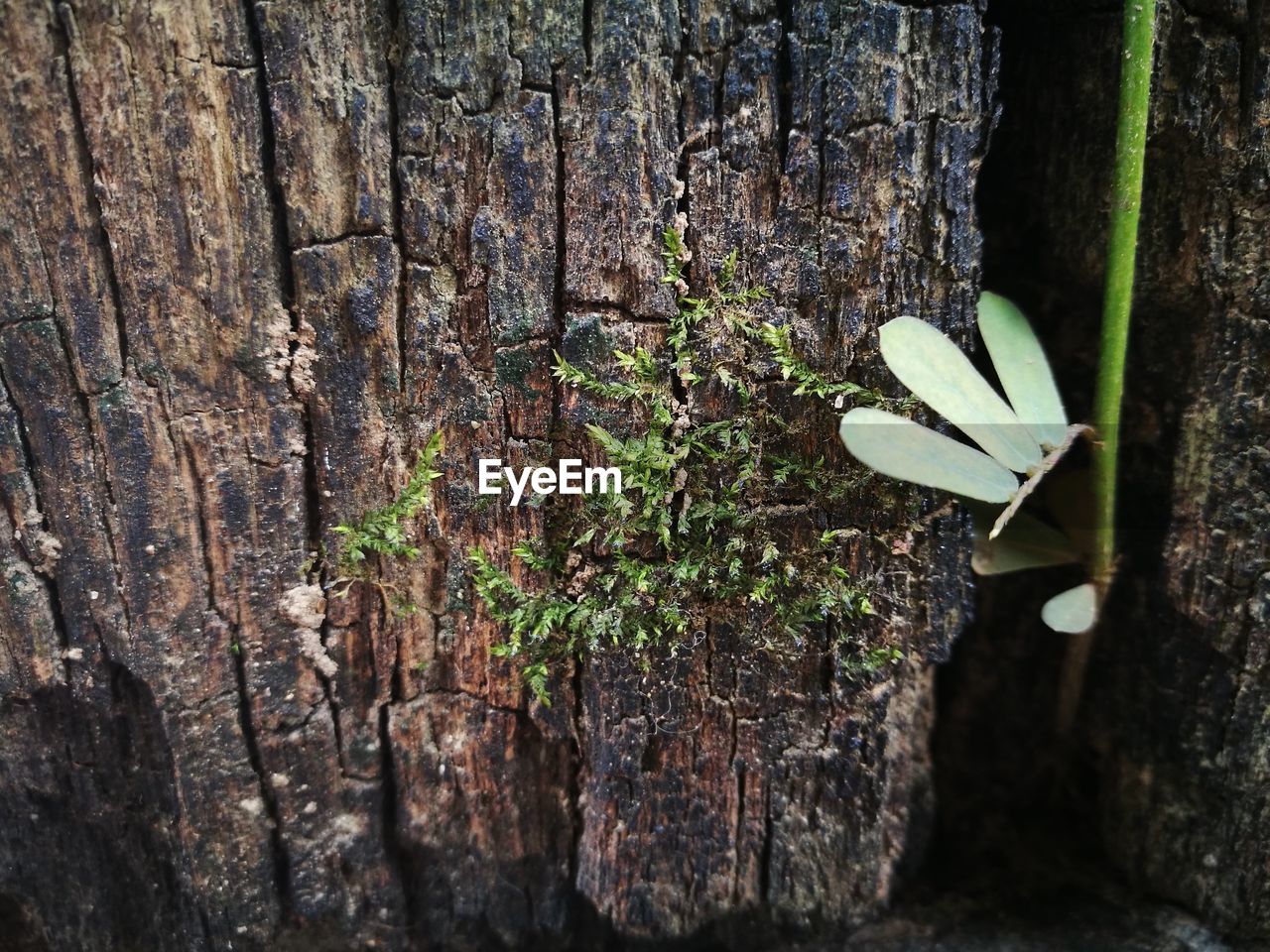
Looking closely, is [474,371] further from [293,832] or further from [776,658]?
[293,832]

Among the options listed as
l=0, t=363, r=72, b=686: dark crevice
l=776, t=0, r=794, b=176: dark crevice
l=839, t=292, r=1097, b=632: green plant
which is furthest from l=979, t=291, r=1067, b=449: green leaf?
l=0, t=363, r=72, b=686: dark crevice

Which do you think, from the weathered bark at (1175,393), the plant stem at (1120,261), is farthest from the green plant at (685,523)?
the weathered bark at (1175,393)

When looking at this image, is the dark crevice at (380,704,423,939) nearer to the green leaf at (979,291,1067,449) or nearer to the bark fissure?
the bark fissure

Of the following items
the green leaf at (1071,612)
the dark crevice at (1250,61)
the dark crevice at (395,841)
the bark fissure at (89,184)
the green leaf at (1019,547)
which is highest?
the dark crevice at (1250,61)

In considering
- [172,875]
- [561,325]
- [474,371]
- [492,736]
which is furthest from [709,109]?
[172,875]

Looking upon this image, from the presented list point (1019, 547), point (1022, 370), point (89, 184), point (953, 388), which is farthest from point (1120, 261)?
point (89, 184)

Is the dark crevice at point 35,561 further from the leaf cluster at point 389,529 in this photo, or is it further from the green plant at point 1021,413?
the green plant at point 1021,413
